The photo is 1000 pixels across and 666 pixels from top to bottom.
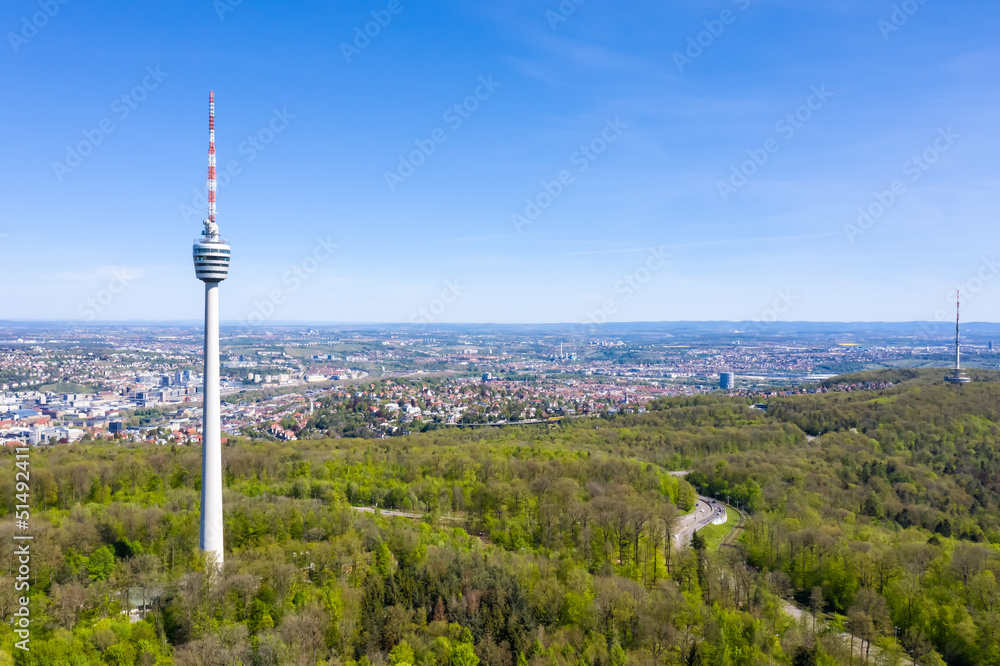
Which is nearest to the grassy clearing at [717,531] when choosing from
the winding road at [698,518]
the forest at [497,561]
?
the winding road at [698,518]

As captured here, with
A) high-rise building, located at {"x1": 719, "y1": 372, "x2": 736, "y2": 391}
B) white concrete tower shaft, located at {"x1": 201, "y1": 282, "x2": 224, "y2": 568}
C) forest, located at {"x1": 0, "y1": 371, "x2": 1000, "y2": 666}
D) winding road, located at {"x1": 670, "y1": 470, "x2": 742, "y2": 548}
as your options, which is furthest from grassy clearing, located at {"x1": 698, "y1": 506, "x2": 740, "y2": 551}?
high-rise building, located at {"x1": 719, "y1": 372, "x2": 736, "y2": 391}

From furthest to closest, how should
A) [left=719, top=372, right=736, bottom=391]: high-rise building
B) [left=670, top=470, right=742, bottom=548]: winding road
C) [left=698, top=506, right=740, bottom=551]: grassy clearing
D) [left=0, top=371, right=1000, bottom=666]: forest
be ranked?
[left=719, top=372, right=736, bottom=391]: high-rise building < [left=670, top=470, right=742, bottom=548]: winding road < [left=698, top=506, right=740, bottom=551]: grassy clearing < [left=0, top=371, right=1000, bottom=666]: forest

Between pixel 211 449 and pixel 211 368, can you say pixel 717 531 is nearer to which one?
pixel 211 449

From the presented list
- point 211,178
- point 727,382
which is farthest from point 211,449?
point 727,382

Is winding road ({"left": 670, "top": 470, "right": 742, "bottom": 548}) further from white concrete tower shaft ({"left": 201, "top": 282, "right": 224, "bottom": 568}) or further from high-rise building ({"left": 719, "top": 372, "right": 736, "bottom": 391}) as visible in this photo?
high-rise building ({"left": 719, "top": 372, "right": 736, "bottom": 391})

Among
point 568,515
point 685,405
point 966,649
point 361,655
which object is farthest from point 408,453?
point 685,405

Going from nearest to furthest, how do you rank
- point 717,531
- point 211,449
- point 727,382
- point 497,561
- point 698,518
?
point 497,561
point 211,449
point 717,531
point 698,518
point 727,382
